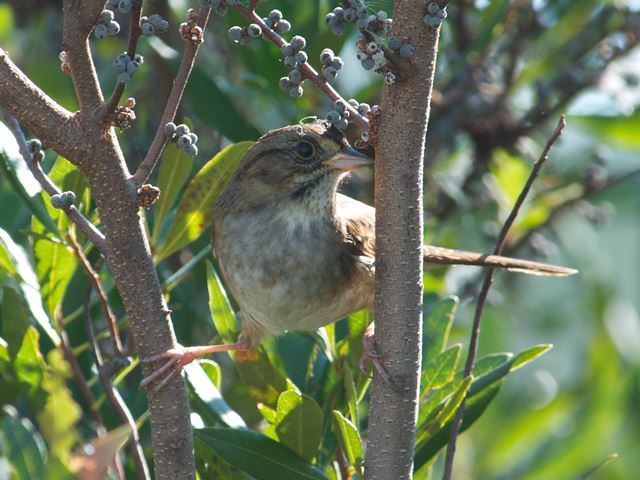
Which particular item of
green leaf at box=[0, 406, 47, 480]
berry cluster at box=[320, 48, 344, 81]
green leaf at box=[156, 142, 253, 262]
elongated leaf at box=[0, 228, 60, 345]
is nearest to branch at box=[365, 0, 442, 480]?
berry cluster at box=[320, 48, 344, 81]

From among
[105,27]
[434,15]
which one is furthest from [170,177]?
[434,15]

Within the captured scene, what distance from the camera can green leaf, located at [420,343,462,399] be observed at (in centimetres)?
279

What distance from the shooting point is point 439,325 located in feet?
9.75

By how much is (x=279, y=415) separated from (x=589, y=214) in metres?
2.28

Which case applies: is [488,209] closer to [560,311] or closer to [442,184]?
[442,184]

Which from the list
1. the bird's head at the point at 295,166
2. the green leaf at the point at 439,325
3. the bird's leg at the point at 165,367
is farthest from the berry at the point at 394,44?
the bird's head at the point at 295,166

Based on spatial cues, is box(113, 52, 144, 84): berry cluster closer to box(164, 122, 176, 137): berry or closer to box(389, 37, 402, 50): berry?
box(164, 122, 176, 137): berry

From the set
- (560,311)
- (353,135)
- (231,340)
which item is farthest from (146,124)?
(560,311)

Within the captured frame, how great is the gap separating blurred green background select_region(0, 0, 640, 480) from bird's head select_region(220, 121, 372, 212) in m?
0.35

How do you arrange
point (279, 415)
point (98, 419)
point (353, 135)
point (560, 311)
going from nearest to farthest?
point (279, 415) < point (98, 419) < point (353, 135) < point (560, 311)

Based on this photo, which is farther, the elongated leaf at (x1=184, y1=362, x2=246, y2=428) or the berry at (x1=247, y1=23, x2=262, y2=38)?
the elongated leaf at (x1=184, y1=362, x2=246, y2=428)

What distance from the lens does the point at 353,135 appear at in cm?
420

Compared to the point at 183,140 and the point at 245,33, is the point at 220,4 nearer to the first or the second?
the point at 245,33

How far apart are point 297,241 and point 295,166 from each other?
27 cm
